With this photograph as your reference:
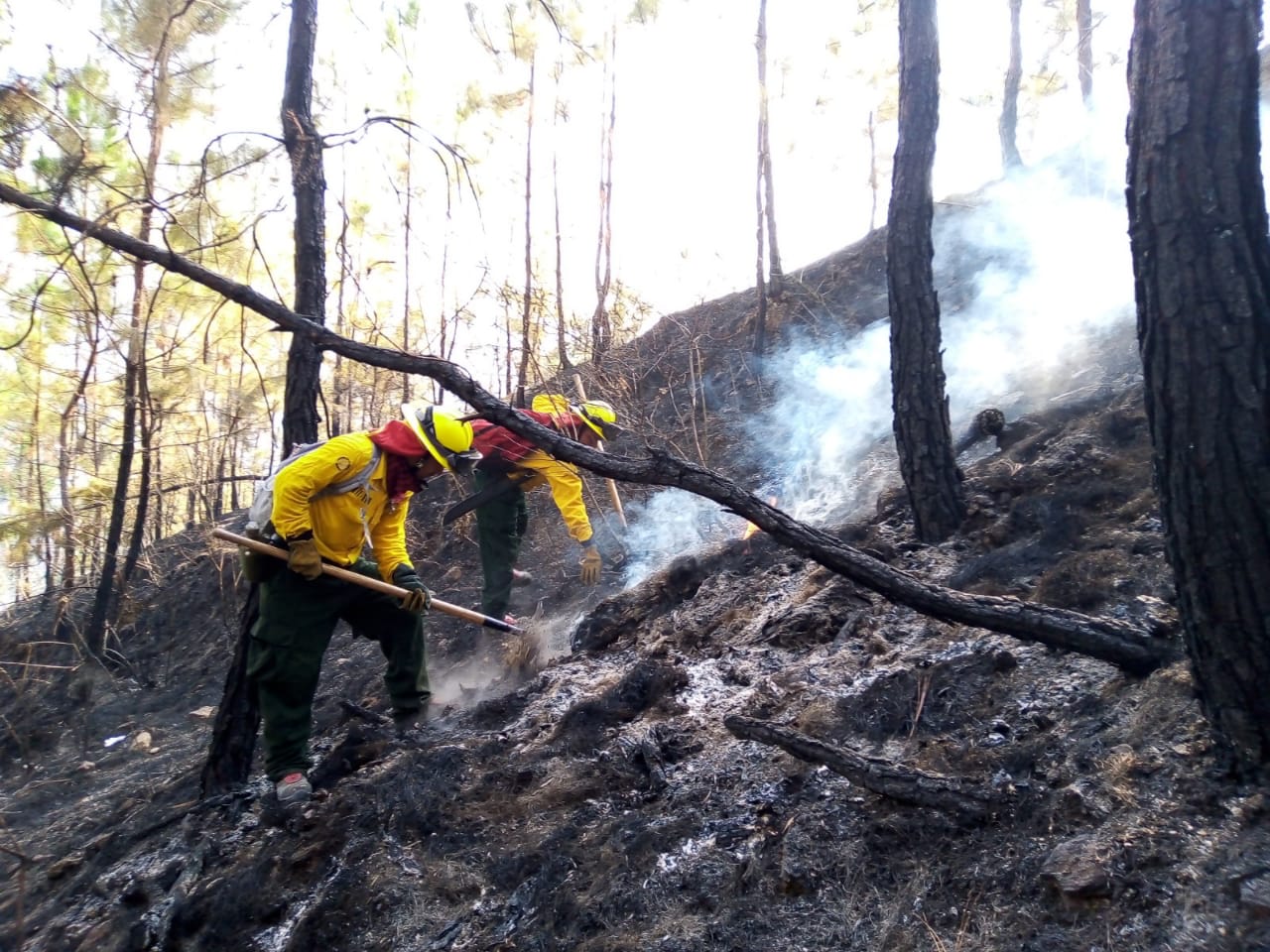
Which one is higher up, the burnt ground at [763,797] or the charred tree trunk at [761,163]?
the charred tree trunk at [761,163]

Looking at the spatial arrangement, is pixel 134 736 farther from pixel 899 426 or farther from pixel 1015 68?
pixel 1015 68

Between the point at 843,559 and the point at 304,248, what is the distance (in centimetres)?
369

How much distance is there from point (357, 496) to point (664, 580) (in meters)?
2.35

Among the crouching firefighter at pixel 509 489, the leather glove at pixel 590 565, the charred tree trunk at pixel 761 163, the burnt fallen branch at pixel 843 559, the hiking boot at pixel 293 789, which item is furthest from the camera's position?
the charred tree trunk at pixel 761 163

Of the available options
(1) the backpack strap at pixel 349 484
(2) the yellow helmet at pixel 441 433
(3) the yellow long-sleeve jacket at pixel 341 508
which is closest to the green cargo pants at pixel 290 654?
(3) the yellow long-sleeve jacket at pixel 341 508

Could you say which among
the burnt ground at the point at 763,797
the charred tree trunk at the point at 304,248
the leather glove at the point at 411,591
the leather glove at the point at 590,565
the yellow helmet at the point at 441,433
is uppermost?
the charred tree trunk at the point at 304,248

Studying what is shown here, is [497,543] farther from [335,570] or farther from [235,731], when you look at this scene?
[235,731]

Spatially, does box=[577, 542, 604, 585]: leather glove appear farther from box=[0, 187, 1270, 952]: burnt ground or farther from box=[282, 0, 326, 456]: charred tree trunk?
box=[282, 0, 326, 456]: charred tree trunk

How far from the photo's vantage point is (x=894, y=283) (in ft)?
17.3

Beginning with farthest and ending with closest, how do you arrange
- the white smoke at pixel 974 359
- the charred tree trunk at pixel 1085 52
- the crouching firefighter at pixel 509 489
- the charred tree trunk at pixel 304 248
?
the charred tree trunk at pixel 1085 52, the white smoke at pixel 974 359, the crouching firefighter at pixel 509 489, the charred tree trunk at pixel 304 248

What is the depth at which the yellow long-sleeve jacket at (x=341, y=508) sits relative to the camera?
173 inches

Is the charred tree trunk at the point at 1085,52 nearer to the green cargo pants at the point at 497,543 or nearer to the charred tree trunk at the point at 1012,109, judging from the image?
the charred tree trunk at the point at 1012,109

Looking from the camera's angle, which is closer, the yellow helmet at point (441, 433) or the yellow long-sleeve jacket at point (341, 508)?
the yellow long-sleeve jacket at point (341, 508)

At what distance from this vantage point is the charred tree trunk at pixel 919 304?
16.7 feet
